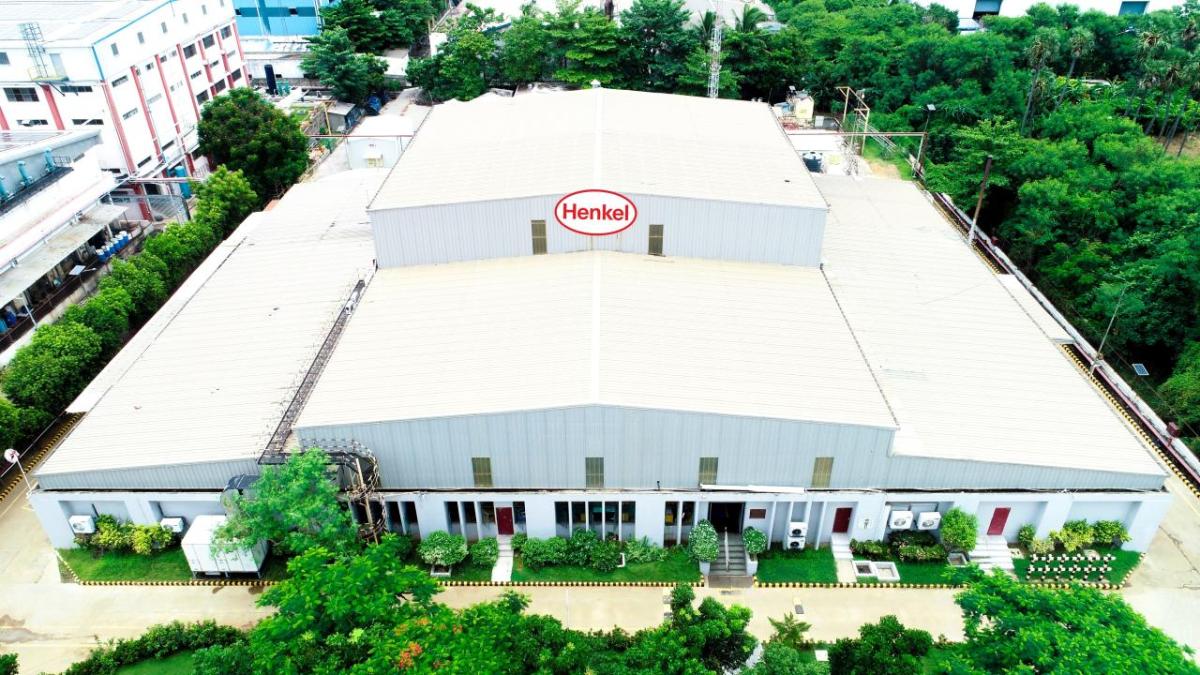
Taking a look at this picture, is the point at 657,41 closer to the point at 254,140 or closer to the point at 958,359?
the point at 254,140

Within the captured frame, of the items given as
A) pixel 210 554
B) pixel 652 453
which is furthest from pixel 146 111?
pixel 652 453

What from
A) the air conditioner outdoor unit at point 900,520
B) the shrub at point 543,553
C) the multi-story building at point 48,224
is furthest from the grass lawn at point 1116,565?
the multi-story building at point 48,224

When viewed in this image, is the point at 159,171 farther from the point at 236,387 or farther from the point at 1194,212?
the point at 1194,212

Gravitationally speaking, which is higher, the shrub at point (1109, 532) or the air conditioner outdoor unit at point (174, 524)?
the air conditioner outdoor unit at point (174, 524)

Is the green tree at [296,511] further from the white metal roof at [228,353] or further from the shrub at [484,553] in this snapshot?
the shrub at [484,553]

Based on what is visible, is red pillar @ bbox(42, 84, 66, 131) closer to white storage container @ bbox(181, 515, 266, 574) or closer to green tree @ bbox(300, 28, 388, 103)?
green tree @ bbox(300, 28, 388, 103)

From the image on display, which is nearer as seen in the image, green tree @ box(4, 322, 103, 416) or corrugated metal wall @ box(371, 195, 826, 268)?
green tree @ box(4, 322, 103, 416)

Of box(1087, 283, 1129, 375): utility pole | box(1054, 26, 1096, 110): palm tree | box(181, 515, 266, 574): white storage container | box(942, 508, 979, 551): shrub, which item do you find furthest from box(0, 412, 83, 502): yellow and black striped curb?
box(1054, 26, 1096, 110): palm tree

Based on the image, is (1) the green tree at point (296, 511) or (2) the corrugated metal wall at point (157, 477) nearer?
(1) the green tree at point (296, 511)
